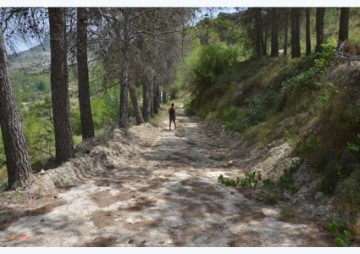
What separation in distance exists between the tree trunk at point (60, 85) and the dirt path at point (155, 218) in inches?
55.2

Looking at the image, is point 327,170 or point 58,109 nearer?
point 327,170

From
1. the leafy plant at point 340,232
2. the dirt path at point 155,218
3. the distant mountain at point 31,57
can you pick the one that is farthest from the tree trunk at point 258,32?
the leafy plant at point 340,232

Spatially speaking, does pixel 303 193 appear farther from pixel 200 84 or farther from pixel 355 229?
pixel 200 84

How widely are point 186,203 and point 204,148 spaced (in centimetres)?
843

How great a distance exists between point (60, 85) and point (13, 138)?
8.46ft

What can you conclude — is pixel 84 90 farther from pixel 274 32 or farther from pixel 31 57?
pixel 274 32

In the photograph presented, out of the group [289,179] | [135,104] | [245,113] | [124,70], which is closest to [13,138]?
[289,179]

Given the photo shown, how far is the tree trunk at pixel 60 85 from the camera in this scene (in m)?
10.2

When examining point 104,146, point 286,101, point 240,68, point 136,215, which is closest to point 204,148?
point 286,101

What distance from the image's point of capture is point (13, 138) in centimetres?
826

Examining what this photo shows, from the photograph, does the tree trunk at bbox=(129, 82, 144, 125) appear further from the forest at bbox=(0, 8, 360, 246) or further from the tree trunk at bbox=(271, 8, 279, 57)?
the tree trunk at bbox=(271, 8, 279, 57)

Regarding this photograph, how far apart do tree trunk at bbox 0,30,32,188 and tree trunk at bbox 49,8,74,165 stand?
221 cm

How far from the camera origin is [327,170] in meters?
7.93

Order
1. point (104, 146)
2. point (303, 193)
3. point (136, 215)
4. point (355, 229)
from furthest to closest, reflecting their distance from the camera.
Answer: point (104, 146), point (303, 193), point (136, 215), point (355, 229)
